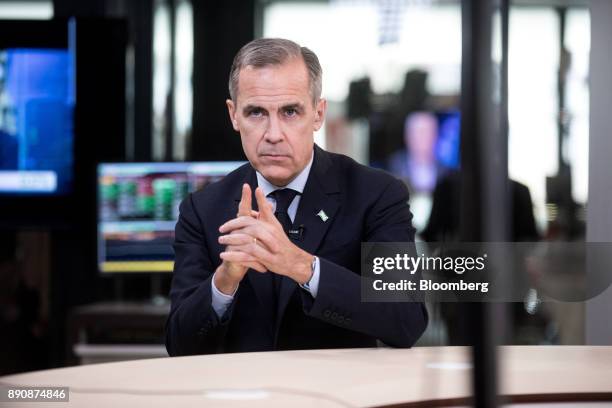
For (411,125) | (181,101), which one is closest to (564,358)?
(181,101)

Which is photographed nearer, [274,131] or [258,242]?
[258,242]

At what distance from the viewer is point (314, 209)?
1454mm

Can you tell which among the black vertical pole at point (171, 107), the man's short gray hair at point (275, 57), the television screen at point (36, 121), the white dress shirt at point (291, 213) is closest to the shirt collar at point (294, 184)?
the white dress shirt at point (291, 213)

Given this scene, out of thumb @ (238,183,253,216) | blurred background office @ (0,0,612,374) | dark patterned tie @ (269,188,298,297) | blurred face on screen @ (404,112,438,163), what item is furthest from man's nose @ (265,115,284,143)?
blurred face on screen @ (404,112,438,163)

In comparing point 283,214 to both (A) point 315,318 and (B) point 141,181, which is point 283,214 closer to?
(A) point 315,318

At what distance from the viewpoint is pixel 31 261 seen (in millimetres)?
3801

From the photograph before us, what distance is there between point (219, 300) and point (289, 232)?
18 centimetres

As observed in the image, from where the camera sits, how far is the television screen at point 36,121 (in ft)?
11.7

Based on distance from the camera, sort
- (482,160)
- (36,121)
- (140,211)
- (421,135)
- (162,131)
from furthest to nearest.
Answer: (421,135)
(162,131)
(36,121)
(140,211)
(482,160)

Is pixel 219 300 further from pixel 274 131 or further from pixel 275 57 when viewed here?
pixel 275 57

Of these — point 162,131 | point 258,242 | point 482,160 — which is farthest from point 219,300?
point 162,131

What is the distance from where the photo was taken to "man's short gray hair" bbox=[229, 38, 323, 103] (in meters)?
1.48

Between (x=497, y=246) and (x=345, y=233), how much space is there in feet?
3.17

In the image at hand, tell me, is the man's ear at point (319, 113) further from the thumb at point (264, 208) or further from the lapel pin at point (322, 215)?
the thumb at point (264, 208)
